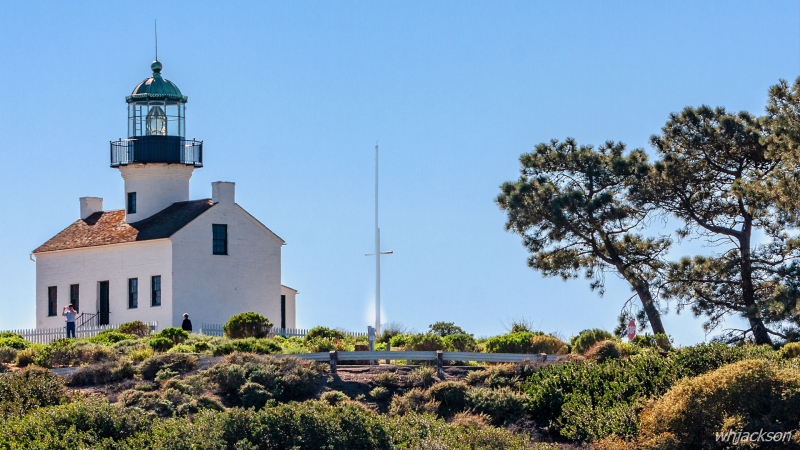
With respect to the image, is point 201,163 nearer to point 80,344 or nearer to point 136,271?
point 136,271

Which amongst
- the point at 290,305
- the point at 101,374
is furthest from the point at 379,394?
the point at 290,305

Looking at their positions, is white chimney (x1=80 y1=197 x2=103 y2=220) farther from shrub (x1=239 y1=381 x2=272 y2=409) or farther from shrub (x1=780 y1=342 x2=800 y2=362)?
shrub (x1=780 y1=342 x2=800 y2=362)

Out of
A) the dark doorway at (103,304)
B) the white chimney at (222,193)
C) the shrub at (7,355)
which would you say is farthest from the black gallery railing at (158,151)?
the shrub at (7,355)

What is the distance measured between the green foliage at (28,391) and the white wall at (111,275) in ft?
47.5

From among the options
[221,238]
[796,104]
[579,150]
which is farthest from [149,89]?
[796,104]

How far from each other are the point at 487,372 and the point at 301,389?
12.4ft

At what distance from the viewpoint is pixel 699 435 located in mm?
24469

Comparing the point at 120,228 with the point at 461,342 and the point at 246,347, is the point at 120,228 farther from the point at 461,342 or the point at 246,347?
the point at 461,342

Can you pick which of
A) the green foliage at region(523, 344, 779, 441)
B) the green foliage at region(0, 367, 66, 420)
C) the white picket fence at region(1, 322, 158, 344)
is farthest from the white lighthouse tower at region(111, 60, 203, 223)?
the green foliage at region(523, 344, 779, 441)

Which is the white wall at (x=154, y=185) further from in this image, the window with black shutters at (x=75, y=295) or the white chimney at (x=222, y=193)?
→ the window with black shutters at (x=75, y=295)

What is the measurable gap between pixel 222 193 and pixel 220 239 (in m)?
1.51

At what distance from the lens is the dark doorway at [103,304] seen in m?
44.8

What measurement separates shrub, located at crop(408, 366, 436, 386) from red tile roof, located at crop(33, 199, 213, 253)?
16.9 meters

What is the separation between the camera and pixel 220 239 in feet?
146
